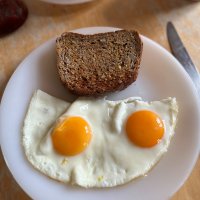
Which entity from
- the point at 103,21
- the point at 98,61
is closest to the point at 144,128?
the point at 98,61

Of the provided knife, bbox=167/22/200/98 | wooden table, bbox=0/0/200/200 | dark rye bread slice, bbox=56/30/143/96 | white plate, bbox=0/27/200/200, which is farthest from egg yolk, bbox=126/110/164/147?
wooden table, bbox=0/0/200/200

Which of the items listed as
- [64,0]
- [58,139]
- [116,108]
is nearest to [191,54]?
[116,108]

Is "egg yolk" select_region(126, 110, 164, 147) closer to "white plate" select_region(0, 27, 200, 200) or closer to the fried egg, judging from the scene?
the fried egg

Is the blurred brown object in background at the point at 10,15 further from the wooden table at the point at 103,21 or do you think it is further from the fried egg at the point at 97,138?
the fried egg at the point at 97,138

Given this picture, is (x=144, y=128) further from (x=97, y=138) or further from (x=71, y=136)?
(x=71, y=136)

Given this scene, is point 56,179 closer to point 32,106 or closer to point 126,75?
point 32,106

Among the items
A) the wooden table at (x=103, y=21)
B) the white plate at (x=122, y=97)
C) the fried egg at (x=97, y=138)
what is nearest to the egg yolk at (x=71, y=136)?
the fried egg at (x=97, y=138)
